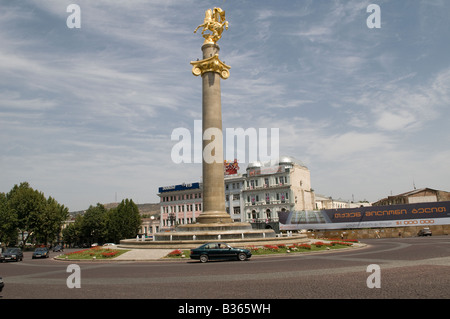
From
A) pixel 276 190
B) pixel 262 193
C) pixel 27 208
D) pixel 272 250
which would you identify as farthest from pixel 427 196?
pixel 27 208

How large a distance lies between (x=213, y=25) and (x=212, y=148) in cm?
1489

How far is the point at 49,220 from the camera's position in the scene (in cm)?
7069

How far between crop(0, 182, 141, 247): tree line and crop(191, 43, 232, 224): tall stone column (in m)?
48.6

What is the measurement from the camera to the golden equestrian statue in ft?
130

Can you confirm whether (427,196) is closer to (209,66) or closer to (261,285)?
(209,66)

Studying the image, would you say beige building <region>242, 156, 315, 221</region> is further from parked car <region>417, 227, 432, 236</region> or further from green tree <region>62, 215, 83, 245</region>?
green tree <region>62, 215, 83, 245</region>

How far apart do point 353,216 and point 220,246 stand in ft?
152

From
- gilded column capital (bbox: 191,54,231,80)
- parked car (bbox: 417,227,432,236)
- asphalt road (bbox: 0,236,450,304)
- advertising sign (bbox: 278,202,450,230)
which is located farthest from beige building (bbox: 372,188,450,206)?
asphalt road (bbox: 0,236,450,304)

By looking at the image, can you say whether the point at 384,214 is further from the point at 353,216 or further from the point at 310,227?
the point at 310,227

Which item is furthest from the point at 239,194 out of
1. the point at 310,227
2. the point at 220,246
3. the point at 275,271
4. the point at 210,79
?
the point at 275,271

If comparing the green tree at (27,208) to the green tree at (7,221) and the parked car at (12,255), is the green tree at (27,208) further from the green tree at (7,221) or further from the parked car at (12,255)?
the parked car at (12,255)

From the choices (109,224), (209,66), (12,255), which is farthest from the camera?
(109,224)

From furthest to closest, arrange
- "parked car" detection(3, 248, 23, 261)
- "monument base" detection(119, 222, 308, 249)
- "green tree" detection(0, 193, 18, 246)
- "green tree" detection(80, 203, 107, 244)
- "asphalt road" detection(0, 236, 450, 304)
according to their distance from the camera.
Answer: "green tree" detection(80, 203, 107, 244), "green tree" detection(0, 193, 18, 246), "parked car" detection(3, 248, 23, 261), "monument base" detection(119, 222, 308, 249), "asphalt road" detection(0, 236, 450, 304)

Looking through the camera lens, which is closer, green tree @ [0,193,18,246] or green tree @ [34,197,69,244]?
green tree @ [0,193,18,246]
